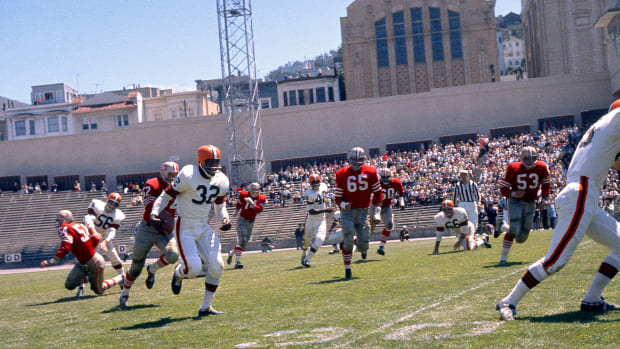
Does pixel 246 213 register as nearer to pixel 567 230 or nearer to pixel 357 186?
pixel 357 186

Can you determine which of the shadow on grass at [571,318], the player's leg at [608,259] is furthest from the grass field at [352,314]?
the player's leg at [608,259]

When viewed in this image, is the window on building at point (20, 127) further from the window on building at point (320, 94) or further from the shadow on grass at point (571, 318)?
the shadow on grass at point (571, 318)

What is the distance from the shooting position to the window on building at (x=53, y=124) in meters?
73.8

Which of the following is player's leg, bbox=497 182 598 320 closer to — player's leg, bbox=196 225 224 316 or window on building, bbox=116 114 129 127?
player's leg, bbox=196 225 224 316

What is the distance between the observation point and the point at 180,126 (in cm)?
5172

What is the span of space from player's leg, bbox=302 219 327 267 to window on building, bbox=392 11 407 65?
52666mm

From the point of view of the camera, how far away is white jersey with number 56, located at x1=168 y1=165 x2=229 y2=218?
8.80m

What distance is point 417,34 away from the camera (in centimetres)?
6694

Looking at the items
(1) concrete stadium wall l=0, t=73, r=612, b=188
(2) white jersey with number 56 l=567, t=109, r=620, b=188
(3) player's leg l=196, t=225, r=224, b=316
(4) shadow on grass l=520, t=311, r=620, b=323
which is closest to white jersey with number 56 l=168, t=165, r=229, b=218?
(3) player's leg l=196, t=225, r=224, b=316

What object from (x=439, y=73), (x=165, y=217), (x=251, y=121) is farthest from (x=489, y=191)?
(x=439, y=73)

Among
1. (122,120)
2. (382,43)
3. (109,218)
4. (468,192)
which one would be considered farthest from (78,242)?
(122,120)

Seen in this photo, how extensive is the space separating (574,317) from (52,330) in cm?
640

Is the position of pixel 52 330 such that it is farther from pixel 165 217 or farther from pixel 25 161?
pixel 25 161

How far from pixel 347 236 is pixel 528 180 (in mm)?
3465
